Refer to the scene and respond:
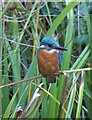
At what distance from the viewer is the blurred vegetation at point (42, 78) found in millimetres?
1068

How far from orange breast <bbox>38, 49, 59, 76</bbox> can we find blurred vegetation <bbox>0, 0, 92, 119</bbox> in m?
0.05

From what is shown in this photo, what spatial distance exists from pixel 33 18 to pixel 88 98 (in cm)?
48

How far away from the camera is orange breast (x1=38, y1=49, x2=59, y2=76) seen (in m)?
0.97

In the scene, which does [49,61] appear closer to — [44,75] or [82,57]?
[44,75]

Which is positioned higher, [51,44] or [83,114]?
[51,44]

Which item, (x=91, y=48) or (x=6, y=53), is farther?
(x=6, y=53)

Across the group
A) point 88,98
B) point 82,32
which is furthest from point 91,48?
point 82,32

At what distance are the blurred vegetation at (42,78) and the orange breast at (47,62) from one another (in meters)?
0.05

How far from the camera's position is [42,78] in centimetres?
131

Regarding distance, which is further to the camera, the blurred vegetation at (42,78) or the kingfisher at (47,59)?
the blurred vegetation at (42,78)

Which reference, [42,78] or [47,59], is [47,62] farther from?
[42,78]

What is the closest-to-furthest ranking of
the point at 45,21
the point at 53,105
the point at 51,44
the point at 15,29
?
the point at 51,44 → the point at 53,105 → the point at 15,29 → the point at 45,21

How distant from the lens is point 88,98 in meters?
1.35

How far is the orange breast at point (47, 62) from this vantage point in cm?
97
